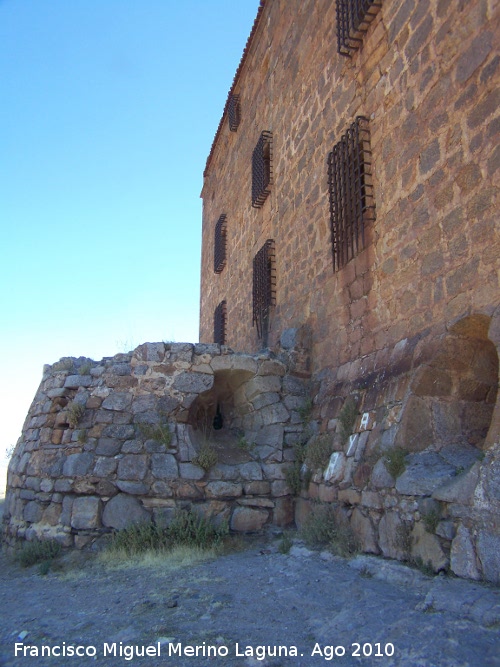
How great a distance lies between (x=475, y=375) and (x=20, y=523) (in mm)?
5020

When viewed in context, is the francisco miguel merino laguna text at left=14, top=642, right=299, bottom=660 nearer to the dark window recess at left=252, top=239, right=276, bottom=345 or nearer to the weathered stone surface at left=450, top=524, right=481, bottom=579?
the weathered stone surface at left=450, top=524, right=481, bottom=579

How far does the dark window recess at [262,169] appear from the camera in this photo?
8.46 meters

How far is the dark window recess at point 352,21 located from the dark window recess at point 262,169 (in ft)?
8.78

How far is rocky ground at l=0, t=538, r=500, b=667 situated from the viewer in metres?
→ 2.63

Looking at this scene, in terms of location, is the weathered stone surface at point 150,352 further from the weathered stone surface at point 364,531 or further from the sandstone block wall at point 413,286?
the weathered stone surface at point 364,531

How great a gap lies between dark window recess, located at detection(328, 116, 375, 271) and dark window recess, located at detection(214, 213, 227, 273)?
5378 millimetres

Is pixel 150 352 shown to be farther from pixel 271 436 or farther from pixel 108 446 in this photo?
pixel 271 436

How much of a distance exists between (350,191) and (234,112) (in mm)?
6258

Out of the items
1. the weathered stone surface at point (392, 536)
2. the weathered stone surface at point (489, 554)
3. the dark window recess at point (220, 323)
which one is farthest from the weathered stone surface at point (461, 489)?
the dark window recess at point (220, 323)

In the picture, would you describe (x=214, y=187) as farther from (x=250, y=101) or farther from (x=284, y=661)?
(x=284, y=661)

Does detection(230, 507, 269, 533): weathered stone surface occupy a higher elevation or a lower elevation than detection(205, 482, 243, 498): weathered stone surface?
lower

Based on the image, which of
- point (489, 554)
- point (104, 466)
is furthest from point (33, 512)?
point (489, 554)

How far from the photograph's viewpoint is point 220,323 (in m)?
11.3

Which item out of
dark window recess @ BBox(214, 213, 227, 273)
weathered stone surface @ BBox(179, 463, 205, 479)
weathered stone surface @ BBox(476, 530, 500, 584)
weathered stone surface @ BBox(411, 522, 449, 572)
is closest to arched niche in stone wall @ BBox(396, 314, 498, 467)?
weathered stone surface @ BBox(411, 522, 449, 572)
